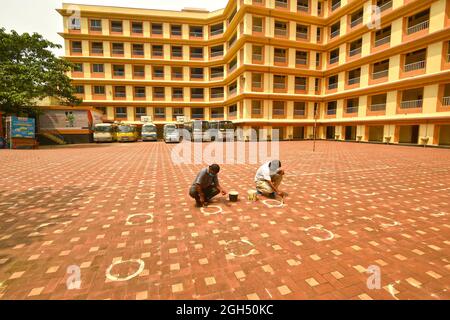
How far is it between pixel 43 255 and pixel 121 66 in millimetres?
38635

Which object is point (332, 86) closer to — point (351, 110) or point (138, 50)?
point (351, 110)

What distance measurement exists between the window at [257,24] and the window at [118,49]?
796 inches

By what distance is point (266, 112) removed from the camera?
30219 mm

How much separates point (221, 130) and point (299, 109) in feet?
39.3

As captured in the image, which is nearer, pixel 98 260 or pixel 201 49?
pixel 98 260

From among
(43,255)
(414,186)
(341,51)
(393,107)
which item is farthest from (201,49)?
(43,255)

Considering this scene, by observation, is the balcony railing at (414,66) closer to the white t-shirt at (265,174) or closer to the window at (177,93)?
the white t-shirt at (265,174)

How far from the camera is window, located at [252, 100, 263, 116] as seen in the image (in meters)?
30.2

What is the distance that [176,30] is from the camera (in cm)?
3719

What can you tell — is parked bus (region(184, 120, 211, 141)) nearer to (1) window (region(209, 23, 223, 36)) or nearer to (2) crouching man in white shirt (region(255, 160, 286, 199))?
(1) window (region(209, 23, 223, 36))

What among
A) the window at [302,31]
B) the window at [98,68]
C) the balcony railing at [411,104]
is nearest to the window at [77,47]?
the window at [98,68]

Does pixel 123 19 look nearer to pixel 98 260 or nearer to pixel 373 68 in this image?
pixel 373 68

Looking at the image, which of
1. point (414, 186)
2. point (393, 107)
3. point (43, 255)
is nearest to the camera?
point (43, 255)

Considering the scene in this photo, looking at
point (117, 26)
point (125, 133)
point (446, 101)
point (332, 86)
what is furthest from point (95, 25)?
point (446, 101)
